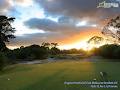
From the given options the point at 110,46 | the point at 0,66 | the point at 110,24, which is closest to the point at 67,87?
the point at 0,66

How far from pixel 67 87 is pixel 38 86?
170 cm

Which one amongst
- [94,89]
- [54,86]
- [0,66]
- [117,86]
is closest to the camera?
[94,89]

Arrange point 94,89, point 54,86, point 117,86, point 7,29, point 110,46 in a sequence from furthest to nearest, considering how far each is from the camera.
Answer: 1. point 7,29
2. point 110,46
3. point 54,86
4. point 117,86
5. point 94,89

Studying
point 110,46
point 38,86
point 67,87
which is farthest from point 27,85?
point 110,46

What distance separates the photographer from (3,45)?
54156 mm

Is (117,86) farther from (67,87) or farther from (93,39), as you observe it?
(93,39)

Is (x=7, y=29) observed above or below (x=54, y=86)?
above

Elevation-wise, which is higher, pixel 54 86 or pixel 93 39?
pixel 93 39

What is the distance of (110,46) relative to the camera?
4609 cm

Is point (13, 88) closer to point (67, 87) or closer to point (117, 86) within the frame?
point (67, 87)

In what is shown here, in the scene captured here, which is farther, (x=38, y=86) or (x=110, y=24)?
(x=110, y=24)

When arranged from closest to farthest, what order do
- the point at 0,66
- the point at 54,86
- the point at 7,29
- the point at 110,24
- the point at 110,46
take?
the point at 54,86 → the point at 0,66 → the point at 110,46 → the point at 110,24 → the point at 7,29

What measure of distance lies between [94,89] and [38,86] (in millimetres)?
3319

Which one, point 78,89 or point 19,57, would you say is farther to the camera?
point 19,57
